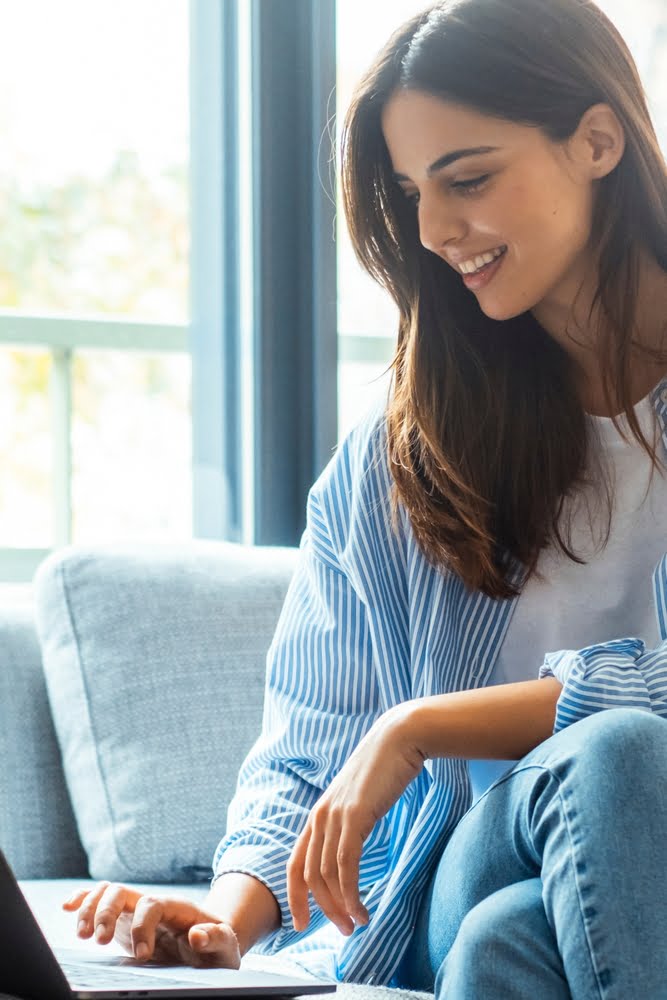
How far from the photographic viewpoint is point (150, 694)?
170 centimetres

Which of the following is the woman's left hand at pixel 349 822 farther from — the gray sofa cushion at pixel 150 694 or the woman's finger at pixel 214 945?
the gray sofa cushion at pixel 150 694

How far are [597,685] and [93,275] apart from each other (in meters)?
2.02

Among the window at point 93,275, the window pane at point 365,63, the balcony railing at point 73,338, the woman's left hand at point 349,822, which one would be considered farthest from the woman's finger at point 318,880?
the balcony railing at point 73,338

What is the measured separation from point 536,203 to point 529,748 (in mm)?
528

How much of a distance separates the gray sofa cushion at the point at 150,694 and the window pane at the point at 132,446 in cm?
106

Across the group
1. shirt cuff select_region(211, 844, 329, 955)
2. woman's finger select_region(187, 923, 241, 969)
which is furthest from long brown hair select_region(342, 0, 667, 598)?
woman's finger select_region(187, 923, 241, 969)

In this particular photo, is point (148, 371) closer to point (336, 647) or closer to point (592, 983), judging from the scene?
point (336, 647)

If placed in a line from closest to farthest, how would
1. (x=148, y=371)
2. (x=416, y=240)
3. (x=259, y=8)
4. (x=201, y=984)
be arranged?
(x=201, y=984) → (x=416, y=240) → (x=259, y=8) → (x=148, y=371)

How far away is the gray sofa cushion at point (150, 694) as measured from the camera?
164 centimetres

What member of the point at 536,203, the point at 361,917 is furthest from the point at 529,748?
the point at 536,203

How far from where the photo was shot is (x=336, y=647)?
4.41 ft

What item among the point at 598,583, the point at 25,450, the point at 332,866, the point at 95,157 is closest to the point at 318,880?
the point at 332,866

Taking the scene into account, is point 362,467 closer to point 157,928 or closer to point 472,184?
point 472,184

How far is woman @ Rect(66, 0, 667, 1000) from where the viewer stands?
45.9 inches
